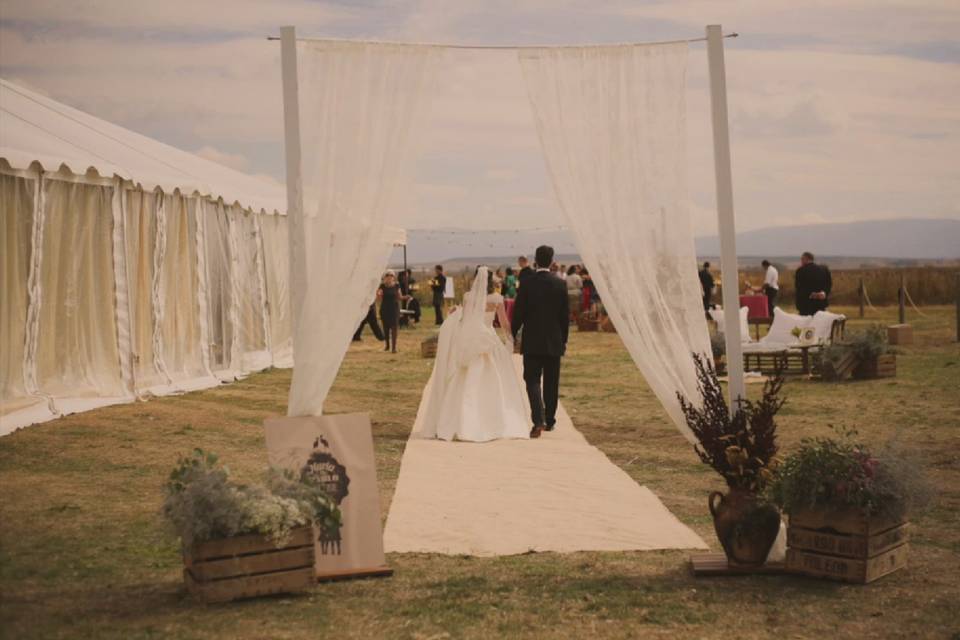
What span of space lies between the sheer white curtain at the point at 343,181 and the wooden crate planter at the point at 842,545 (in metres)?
2.50

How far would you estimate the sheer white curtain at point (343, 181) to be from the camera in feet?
19.7

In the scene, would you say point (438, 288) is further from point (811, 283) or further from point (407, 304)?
point (811, 283)

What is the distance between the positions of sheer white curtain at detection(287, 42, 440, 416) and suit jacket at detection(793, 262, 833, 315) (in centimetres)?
1353

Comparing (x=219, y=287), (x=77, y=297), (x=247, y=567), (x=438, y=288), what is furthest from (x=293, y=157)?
(x=438, y=288)

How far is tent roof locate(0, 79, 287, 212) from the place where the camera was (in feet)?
37.4

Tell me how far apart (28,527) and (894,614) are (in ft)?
15.7

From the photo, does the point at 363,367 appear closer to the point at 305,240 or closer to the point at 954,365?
the point at 954,365

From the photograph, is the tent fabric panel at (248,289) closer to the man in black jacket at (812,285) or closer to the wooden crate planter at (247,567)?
the man in black jacket at (812,285)

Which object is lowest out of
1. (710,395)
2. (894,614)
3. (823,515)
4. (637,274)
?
(894,614)

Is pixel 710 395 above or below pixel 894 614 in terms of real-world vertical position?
above

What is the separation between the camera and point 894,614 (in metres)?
5.11

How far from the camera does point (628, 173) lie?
6.39m

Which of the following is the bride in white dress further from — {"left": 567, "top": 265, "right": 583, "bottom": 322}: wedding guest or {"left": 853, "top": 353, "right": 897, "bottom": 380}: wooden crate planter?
{"left": 567, "top": 265, "right": 583, "bottom": 322}: wedding guest

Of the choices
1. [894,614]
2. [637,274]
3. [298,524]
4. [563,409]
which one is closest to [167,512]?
[298,524]
